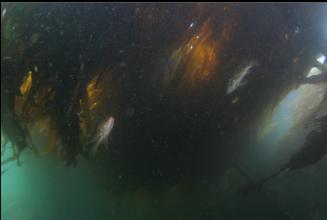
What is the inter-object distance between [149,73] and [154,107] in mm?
705

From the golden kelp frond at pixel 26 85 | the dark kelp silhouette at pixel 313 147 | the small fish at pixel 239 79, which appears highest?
the small fish at pixel 239 79

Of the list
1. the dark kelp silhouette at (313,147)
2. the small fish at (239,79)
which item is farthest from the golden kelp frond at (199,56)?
the dark kelp silhouette at (313,147)

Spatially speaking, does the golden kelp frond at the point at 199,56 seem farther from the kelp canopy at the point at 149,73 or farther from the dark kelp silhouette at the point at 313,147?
the dark kelp silhouette at the point at 313,147

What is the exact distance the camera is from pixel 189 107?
4875 mm

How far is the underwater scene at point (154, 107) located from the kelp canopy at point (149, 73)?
0.05 feet

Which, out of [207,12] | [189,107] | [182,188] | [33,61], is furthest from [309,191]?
[33,61]

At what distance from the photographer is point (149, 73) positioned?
4.15 meters

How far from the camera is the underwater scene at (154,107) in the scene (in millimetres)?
3500

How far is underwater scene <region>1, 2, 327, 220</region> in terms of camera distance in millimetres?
3500

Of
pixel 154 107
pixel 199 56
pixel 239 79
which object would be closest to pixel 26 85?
pixel 154 107

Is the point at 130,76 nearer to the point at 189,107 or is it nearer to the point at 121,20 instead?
the point at 121,20

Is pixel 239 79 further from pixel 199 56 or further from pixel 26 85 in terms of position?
pixel 26 85

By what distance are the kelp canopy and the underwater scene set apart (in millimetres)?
16

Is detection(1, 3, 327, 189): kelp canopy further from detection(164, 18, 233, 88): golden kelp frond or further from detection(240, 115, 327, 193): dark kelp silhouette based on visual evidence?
detection(240, 115, 327, 193): dark kelp silhouette
